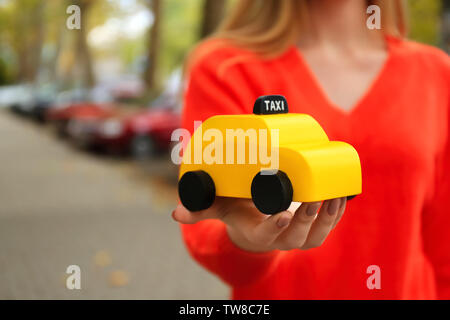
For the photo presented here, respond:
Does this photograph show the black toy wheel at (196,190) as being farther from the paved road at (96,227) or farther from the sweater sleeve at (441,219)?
the sweater sleeve at (441,219)

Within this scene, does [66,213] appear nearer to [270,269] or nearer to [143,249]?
[143,249]

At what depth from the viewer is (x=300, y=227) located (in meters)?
0.73

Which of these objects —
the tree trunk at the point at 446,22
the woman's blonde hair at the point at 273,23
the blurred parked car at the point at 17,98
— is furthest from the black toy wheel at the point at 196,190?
the blurred parked car at the point at 17,98

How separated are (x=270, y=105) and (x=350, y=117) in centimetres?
51

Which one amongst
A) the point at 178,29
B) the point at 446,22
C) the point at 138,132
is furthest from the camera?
the point at 178,29

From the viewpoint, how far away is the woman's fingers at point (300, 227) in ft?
2.30

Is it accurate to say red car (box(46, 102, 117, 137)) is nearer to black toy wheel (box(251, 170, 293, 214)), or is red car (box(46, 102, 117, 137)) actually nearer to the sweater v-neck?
the sweater v-neck

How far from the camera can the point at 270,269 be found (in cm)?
120

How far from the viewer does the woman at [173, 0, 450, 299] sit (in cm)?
121

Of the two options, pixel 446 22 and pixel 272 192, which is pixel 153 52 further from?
pixel 272 192

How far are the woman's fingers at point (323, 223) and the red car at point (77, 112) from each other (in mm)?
15104

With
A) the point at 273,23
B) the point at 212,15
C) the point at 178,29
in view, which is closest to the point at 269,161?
the point at 273,23

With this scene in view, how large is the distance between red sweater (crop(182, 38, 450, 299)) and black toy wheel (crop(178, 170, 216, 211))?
1.34 feet
